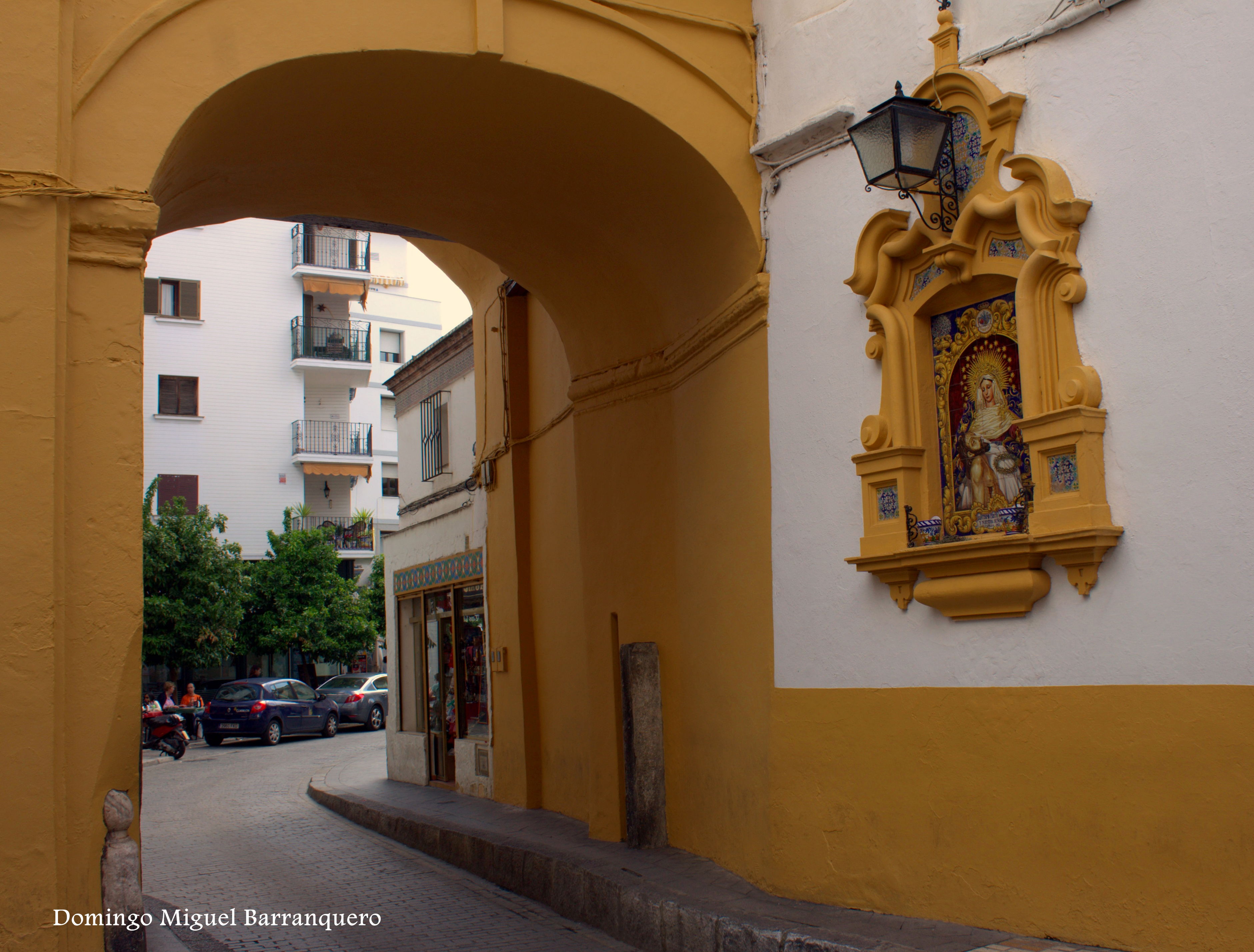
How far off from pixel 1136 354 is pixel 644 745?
467cm

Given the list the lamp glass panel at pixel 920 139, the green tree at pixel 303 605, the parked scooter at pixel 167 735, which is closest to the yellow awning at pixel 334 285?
the green tree at pixel 303 605

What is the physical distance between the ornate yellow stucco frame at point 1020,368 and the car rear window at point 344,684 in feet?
75.8

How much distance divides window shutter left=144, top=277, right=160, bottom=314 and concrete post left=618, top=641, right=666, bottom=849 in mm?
28185

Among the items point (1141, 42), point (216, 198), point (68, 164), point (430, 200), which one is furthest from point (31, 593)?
point (1141, 42)

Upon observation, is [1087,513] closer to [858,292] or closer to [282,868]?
[858,292]

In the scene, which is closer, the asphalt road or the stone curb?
the stone curb

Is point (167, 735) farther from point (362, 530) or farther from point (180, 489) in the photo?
point (362, 530)

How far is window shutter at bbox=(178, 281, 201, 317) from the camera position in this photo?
1339 inches

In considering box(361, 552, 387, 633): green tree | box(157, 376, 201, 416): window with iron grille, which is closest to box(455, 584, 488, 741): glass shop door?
box(361, 552, 387, 633): green tree

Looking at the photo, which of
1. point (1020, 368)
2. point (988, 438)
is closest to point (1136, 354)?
point (1020, 368)

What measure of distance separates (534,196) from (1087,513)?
471 centimetres

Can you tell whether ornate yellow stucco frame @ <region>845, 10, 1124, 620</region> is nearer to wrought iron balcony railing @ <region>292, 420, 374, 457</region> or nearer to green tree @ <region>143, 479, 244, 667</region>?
green tree @ <region>143, 479, 244, 667</region>

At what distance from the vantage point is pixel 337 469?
3538 cm

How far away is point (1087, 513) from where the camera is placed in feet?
16.6
